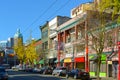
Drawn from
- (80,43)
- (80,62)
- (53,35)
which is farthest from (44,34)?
(80,43)

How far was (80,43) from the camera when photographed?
53844 millimetres

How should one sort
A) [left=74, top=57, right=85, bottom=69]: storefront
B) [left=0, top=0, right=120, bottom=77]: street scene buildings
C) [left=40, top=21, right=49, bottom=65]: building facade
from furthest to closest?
[left=40, top=21, right=49, bottom=65]: building facade
[left=74, top=57, right=85, bottom=69]: storefront
[left=0, top=0, right=120, bottom=77]: street scene buildings

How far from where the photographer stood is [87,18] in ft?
152

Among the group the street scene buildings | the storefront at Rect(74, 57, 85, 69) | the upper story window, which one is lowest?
the storefront at Rect(74, 57, 85, 69)

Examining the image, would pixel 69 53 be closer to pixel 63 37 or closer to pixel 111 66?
pixel 63 37

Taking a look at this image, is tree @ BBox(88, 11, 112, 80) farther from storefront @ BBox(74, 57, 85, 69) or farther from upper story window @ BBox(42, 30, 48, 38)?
upper story window @ BBox(42, 30, 48, 38)

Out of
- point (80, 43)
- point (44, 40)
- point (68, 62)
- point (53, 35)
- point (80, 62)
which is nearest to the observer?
point (80, 43)

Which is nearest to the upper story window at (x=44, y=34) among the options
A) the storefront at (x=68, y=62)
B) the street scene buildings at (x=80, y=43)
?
the street scene buildings at (x=80, y=43)

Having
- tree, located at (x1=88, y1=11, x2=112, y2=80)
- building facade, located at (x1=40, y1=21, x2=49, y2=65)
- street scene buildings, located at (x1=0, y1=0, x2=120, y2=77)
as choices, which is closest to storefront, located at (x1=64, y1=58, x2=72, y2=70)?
street scene buildings, located at (x1=0, y1=0, x2=120, y2=77)

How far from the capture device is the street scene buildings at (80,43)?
46625 mm

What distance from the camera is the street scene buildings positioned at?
46.6 metres

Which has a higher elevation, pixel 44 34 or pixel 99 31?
→ pixel 44 34

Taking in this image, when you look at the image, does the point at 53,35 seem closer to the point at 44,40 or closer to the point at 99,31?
the point at 44,40

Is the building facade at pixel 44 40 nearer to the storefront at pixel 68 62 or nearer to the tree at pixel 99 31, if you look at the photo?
the storefront at pixel 68 62
